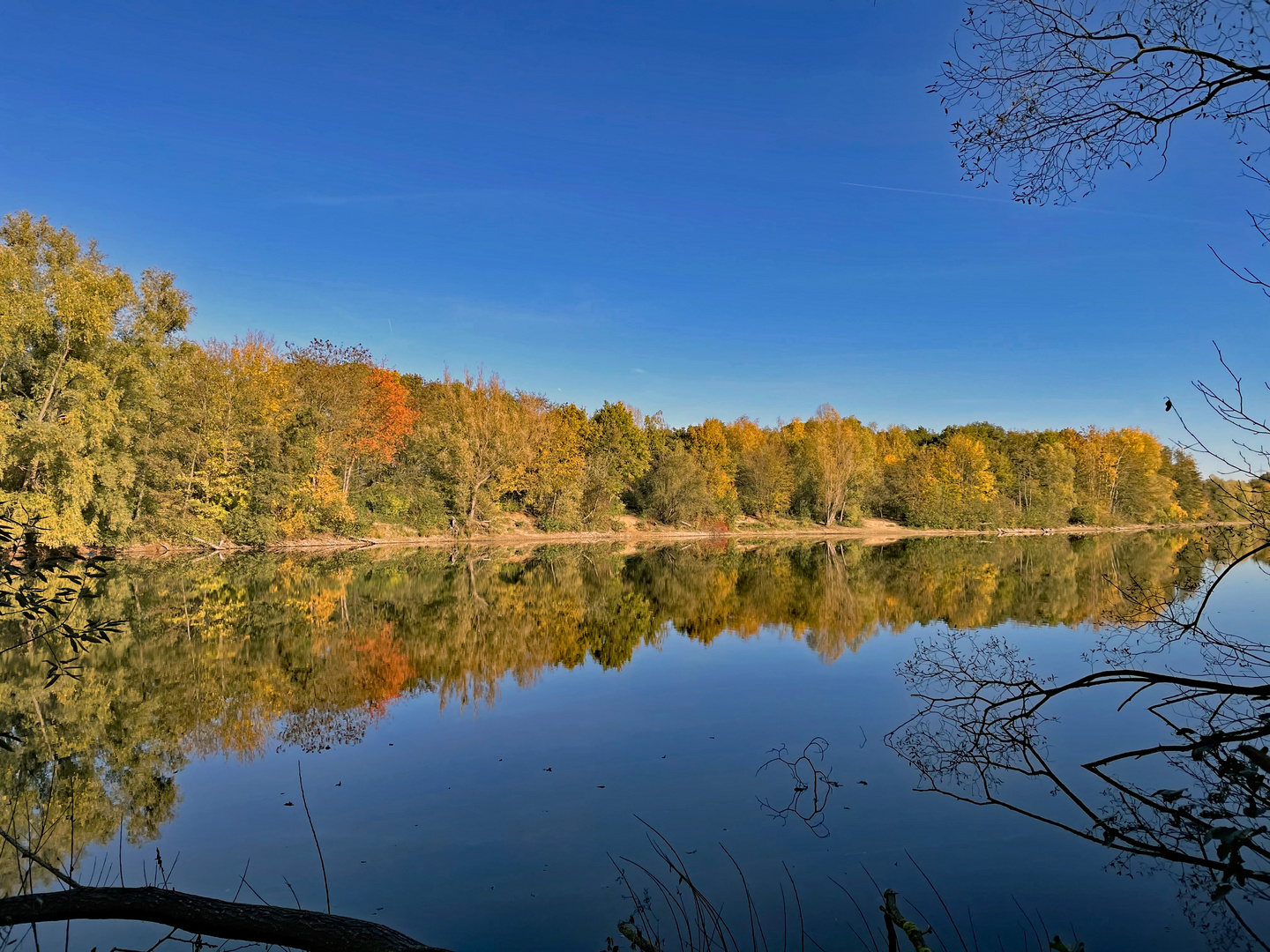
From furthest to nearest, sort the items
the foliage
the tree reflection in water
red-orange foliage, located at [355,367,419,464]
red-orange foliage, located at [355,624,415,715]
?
red-orange foliage, located at [355,367,419,464] → red-orange foliage, located at [355,624,415,715] → the foliage → the tree reflection in water

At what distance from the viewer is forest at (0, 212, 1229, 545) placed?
26.5m

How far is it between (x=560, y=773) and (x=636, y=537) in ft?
144

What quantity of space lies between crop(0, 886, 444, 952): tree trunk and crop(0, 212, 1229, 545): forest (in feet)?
14.9

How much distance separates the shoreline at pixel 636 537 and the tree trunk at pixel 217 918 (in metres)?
32.2

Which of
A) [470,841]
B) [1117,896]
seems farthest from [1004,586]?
[470,841]

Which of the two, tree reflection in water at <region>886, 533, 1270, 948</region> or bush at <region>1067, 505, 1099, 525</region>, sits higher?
bush at <region>1067, 505, 1099, 525</region>

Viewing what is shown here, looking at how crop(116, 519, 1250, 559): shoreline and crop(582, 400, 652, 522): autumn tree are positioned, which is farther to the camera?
crop(582, 400, 652, 522): autumn tree

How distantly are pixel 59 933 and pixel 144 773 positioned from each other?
335cm

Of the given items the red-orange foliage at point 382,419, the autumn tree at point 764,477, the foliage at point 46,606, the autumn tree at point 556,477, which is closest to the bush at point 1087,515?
the autumn tree at point 764,477

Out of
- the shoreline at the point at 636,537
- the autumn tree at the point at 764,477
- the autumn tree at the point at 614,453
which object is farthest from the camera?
the autumn tree at the point at 764,477

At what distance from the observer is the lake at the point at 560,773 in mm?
5613

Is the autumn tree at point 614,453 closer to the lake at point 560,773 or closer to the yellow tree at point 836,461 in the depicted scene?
the yellow tree at point 836,461

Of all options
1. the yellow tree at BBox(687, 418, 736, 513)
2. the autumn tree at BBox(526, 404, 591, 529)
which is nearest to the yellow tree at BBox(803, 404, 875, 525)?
the yellow tree at BBox(687, 418, 736, 513)

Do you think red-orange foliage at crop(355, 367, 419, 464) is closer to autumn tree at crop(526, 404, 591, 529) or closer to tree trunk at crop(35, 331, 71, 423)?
autumn tree at crop(526, 404, 591, 529)
